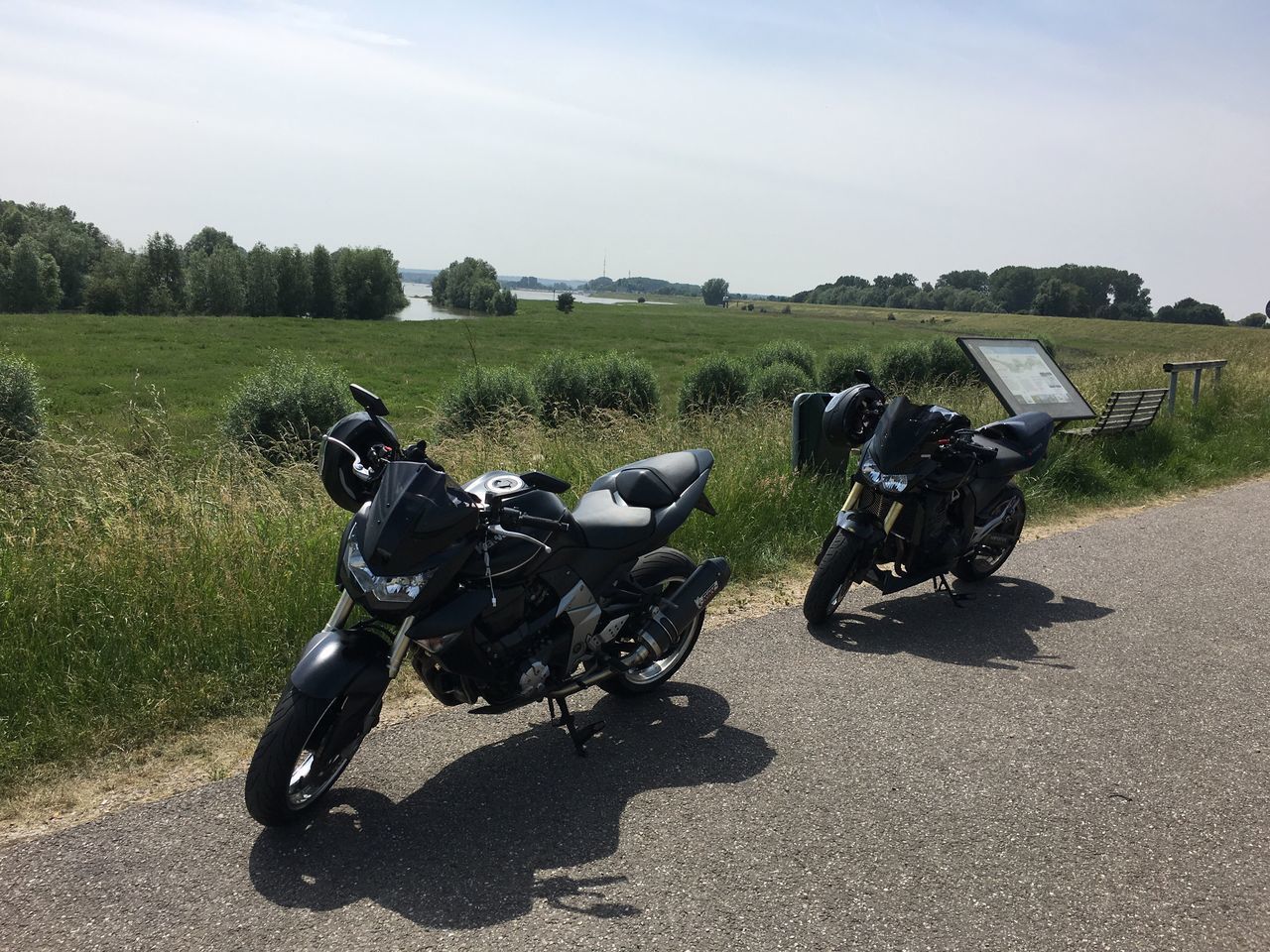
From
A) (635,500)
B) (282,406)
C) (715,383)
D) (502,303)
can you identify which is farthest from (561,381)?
(502,303)

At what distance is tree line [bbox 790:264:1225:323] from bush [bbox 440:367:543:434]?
202 ft

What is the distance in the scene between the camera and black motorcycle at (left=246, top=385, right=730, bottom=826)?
3.01 meters

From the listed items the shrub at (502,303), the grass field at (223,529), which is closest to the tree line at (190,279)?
the shrub at (502,303)

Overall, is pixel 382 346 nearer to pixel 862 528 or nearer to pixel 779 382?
pixel 779 382

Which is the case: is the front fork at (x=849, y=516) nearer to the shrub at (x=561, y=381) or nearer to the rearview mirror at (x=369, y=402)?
the rearview mirror at (x=369, y=402)

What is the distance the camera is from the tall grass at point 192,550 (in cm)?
393

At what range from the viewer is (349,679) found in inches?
119

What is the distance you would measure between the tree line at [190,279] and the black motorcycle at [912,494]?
6692 cm

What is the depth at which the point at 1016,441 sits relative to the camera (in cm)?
605

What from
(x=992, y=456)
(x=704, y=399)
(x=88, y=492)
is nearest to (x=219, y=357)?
(x=704, y=399)

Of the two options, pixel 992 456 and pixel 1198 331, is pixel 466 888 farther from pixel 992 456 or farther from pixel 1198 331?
pixel 1198 331

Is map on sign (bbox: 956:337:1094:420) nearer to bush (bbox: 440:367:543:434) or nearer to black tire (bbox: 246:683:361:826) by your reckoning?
black tire (bbox: 246:683:361:826)

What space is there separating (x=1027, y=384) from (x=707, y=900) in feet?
23.5

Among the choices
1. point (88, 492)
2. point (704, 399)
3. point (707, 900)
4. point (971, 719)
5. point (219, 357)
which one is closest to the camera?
point (707, 900)
